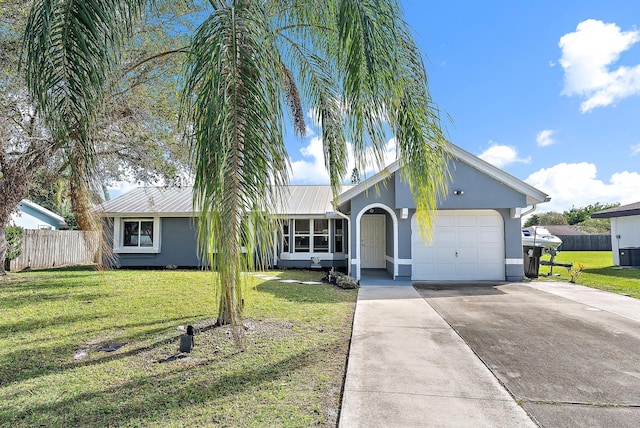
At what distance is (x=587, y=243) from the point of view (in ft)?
115

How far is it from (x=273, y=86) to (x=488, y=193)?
36.0 feet

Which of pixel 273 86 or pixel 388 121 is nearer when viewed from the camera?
pixel 273 86

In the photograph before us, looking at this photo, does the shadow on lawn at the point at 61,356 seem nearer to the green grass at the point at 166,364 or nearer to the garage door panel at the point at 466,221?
the green grass at the point at 166,364

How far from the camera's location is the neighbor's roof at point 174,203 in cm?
1642

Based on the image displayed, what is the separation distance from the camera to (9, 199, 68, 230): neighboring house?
23297 millimetres

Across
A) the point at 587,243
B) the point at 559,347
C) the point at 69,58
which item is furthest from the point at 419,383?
the point at 587,243

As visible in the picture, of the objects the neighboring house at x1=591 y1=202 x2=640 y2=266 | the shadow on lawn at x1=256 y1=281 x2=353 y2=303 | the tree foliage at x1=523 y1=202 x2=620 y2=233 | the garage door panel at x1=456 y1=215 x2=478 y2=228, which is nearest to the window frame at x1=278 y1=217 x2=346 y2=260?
the shadow on lawn at x1=256 y1=281 x2=353 y2=303

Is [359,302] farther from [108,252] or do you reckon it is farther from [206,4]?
[206,4]

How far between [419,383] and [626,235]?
770 inches

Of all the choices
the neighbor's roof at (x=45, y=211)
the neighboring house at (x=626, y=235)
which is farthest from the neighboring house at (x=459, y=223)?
the neighbor's roof at (x=45, y=211)

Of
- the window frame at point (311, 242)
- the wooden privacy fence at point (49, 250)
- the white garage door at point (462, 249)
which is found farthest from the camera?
the window frame at point (311, 242)

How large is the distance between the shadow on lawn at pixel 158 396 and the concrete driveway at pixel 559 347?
2750 mm

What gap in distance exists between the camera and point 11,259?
50.5 feet

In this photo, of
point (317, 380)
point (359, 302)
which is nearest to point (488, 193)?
point (359, 302)
